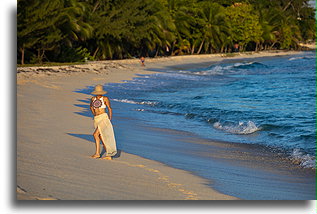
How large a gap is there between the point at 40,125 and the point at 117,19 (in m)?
28.4

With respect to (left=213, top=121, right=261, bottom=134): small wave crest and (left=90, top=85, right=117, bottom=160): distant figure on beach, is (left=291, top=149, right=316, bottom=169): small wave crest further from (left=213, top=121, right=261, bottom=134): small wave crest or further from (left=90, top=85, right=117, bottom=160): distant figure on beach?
(left=90, top=85, right=117, bottom=160): distant figure on beach

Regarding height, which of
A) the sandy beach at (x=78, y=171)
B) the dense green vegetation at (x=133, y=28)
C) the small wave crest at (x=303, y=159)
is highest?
the dense green vegetation at (x=133, y=28)

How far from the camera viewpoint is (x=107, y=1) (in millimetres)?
36719

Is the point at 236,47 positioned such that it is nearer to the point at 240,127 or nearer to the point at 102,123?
the point at 240,127

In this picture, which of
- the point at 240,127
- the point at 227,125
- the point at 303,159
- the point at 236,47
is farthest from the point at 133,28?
the point at 236,47

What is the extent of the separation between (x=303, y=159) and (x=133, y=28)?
30556mm

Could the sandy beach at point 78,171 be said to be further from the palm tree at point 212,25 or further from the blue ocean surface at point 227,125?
the palm tree at point 212,25

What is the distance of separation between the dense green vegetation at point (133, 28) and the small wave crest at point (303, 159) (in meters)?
16.9

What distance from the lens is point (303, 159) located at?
8.47 m

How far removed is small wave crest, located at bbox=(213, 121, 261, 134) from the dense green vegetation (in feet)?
46.4

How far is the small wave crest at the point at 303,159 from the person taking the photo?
8.11 m

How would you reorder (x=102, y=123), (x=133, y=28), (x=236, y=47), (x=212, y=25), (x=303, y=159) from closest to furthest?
(x=102, y=123) < (x=303, y=159) < (x=133, y=28) < (x=212, y=25) < (x=236, y=47)

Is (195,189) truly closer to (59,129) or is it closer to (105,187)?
(105,187)

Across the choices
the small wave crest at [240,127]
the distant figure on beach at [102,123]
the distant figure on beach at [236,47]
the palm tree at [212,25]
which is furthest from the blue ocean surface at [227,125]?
the distant figure on beach at [236,47]
